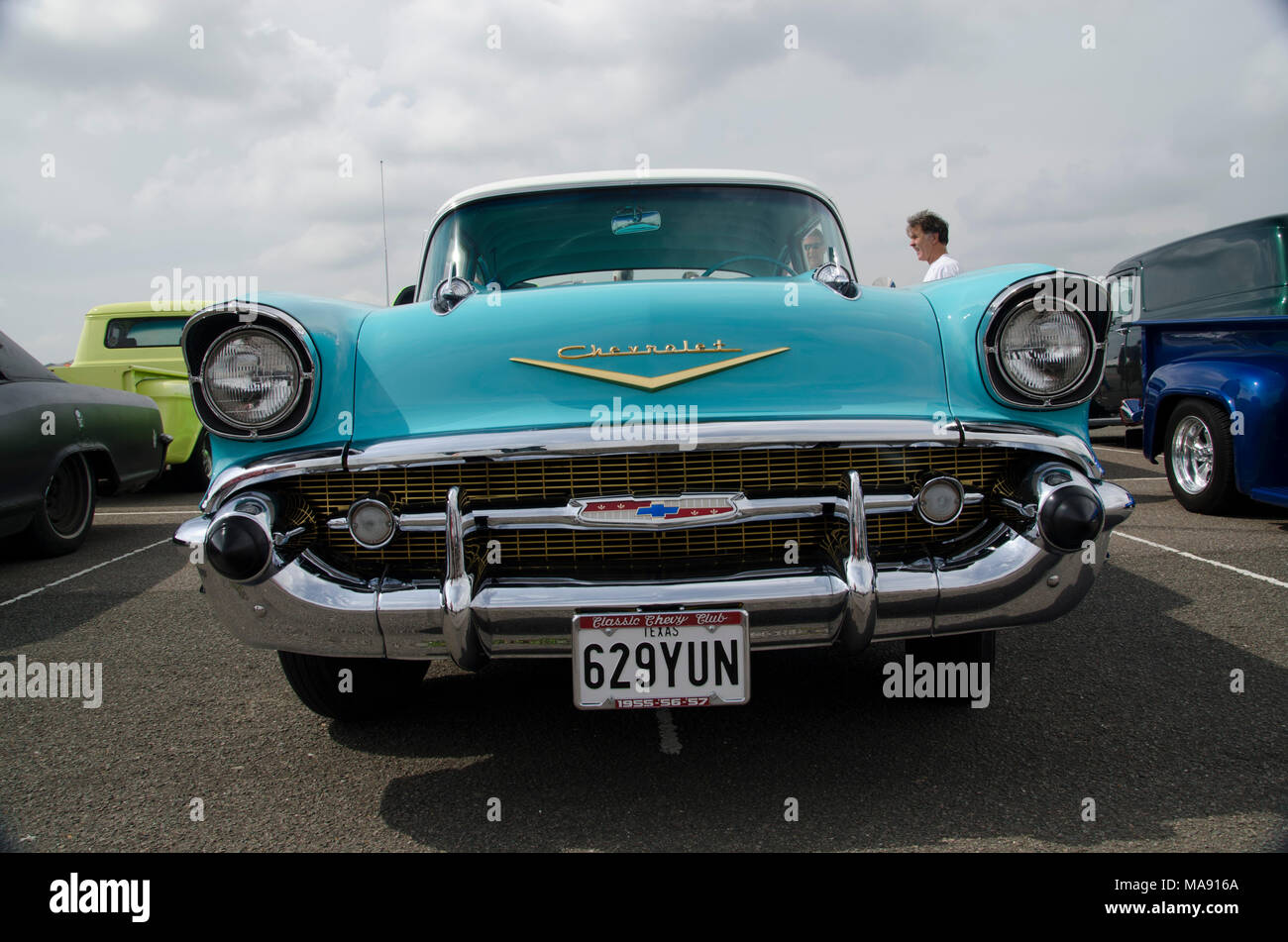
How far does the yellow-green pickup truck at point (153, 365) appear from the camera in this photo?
7328mm

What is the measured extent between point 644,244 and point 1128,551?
297 centimetres

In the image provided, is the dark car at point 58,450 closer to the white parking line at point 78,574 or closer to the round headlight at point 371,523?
the white parking line at point 78,574

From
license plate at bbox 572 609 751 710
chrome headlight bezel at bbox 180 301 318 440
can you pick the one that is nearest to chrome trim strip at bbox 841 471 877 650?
license plate at bbox 572 609 751 710

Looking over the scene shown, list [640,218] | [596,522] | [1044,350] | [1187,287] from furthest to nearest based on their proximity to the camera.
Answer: [1187,287] → [640,218] → [1044,350] → [596,522]

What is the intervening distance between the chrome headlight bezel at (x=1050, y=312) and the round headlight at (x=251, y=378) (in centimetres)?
160

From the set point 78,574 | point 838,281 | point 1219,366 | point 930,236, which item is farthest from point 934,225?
point 78,574

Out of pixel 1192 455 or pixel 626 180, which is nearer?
pixel 626 180

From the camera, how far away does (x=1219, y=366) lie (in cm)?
523

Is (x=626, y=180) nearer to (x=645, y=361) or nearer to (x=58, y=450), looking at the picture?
(x=645, y=361)

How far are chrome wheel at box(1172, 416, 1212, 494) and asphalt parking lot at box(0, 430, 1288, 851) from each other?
7.49 ft

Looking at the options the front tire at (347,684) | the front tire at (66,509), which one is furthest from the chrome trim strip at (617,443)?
the front tire at (66,509)

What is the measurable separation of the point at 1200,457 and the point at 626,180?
4.23m
